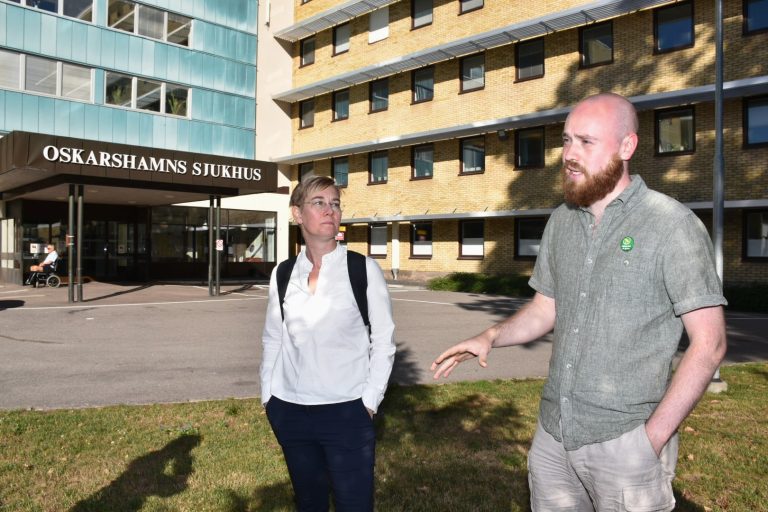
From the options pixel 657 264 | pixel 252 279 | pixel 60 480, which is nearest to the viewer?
pixel 657 264

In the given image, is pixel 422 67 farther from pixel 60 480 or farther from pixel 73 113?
pixel 60 480

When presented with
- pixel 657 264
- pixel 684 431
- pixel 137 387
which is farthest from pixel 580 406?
pixel 137 387

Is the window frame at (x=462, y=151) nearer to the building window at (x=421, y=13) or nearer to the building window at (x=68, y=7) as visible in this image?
the building window at (x=421, y=13)

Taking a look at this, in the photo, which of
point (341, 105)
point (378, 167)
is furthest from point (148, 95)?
point (378, 167)

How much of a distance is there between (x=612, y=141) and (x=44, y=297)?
1989 centimetres

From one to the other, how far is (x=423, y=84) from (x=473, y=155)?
4.08m

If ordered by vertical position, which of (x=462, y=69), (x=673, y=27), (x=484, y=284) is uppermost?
(x=462, y=69)

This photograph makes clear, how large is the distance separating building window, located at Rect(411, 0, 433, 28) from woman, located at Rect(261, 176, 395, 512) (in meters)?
26.0

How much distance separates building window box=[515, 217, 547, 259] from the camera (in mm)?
24125

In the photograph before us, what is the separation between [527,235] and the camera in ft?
80.1

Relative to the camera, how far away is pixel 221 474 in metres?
4.56

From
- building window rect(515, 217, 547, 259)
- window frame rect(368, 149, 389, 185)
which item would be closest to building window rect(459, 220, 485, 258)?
building window rect(515, 217, 547, 259)

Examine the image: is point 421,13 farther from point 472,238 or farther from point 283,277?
point 283,277

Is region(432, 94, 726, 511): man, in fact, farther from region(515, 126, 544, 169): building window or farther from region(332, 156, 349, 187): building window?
region(332, 156, 349, 187): building window
